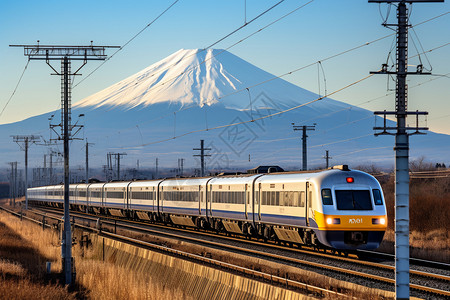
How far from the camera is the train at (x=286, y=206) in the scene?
27891 mm

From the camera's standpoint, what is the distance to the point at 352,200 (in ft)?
92.8

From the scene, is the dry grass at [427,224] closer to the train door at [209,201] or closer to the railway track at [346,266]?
the railway track at [346,266]

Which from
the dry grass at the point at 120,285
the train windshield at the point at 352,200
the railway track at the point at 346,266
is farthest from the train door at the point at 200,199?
the train windshield at the point at 352,200

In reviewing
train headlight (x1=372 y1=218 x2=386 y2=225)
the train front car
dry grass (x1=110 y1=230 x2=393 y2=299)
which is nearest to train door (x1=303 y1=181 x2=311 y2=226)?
the train front car

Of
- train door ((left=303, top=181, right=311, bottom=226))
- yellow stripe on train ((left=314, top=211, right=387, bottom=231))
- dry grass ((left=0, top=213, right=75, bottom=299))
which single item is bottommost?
dry grass ((left=0, top=213, right=75, bottom=299))

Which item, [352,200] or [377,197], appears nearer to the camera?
[352,200]

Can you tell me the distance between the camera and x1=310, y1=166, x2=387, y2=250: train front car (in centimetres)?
2773

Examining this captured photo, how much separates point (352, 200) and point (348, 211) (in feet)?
1.59

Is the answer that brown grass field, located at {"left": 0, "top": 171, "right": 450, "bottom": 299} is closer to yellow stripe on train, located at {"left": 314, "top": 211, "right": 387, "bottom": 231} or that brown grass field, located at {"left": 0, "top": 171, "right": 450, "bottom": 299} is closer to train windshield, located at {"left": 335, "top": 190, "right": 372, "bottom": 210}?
yellow stripe on train, located at {"left": 314, "top": 211, "right": 387, "bottom": 231}

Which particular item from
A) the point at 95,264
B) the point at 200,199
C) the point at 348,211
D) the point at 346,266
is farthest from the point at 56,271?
the point at 346,266

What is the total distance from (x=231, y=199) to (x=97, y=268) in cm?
910

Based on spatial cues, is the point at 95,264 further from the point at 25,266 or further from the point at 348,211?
the point at 348,211

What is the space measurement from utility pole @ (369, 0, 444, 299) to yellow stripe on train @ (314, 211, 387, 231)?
1019 centimetres

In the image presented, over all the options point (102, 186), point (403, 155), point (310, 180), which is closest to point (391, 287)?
point (403, 155)
